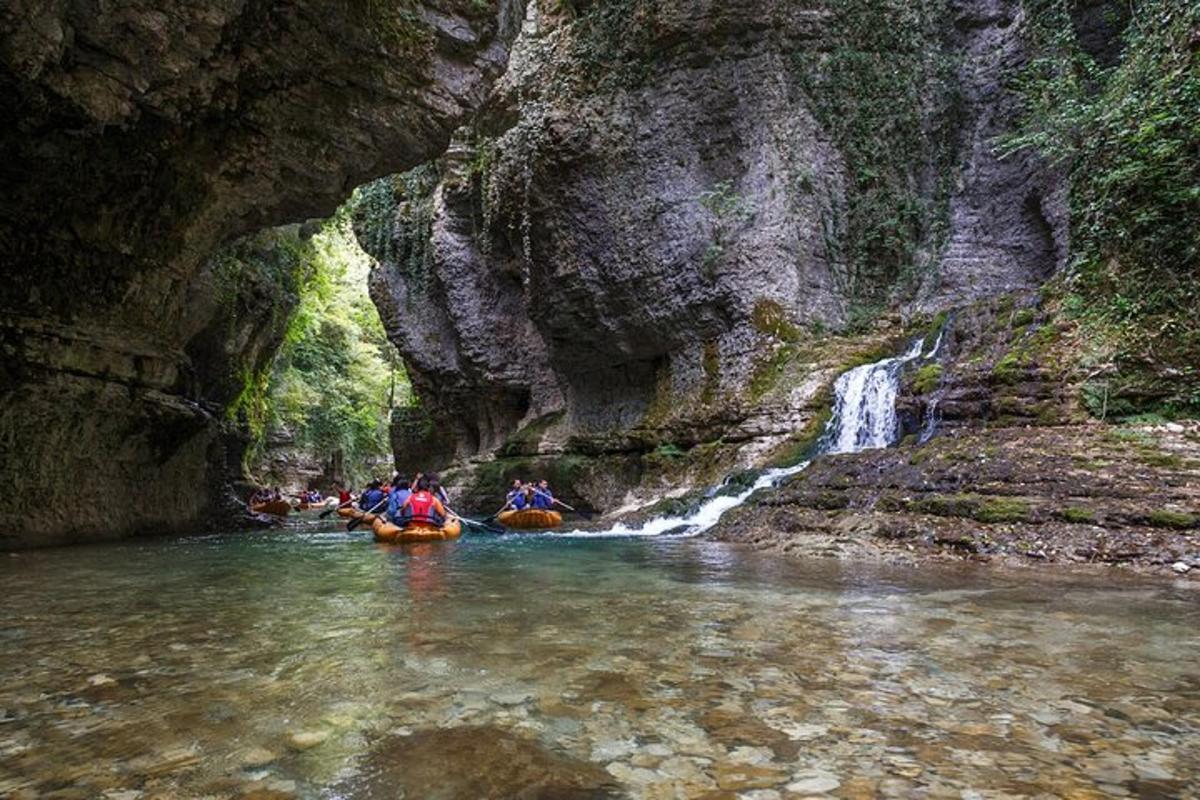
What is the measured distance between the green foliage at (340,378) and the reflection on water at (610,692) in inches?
912

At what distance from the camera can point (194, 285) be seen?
498 inches

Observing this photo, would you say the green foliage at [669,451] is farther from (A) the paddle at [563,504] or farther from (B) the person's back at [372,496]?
(B) the person's back at [372,496]

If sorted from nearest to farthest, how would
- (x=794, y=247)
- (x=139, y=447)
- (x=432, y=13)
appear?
1. (x=432, y=13)
2. (x=139, y=447)
3. (x=794, y=247)

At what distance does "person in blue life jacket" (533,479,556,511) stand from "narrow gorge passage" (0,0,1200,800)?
0.10 m

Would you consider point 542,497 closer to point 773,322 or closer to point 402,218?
point 773,322

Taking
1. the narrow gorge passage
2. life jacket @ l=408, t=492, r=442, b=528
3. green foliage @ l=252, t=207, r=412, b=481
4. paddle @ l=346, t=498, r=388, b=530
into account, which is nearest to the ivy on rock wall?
green foliage @ l=252, t=207, r=412, b=481

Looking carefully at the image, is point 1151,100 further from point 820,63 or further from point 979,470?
point 820,63

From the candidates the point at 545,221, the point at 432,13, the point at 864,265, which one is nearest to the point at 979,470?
the point at 432,13

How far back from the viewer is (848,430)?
12.4 m

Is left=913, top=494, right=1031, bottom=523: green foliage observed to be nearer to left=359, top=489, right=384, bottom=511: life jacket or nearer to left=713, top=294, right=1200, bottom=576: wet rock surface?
left=713, top=294, right=1200, bottom=576: wet rock surface

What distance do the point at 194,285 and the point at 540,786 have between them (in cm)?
Answer: 1309

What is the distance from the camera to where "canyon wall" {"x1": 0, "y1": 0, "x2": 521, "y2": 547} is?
7508 millimetres

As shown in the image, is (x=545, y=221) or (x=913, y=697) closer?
(x=913, y=697)

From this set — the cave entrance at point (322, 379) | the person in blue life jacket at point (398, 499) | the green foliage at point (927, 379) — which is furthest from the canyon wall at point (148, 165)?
the green foliage at point (927, 379)
